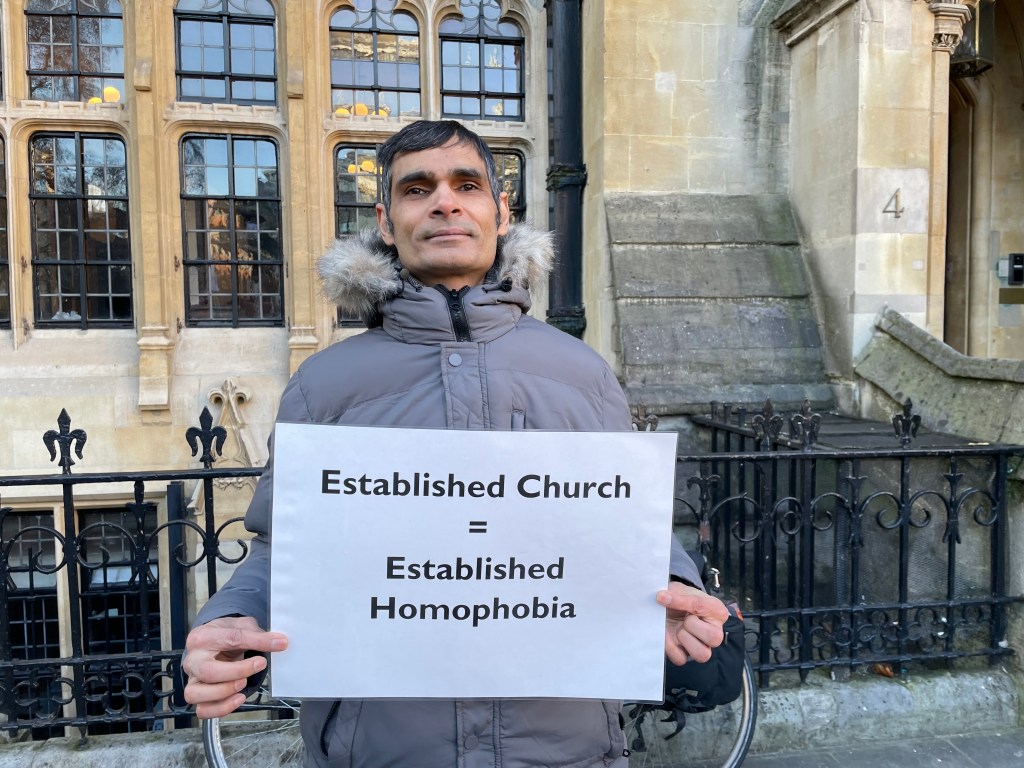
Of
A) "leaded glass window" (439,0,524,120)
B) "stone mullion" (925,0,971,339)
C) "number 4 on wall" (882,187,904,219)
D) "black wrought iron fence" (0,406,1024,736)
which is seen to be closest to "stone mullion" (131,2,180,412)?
"leaded glass window" (439,0,524,120)

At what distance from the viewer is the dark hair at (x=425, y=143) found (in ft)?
4.73

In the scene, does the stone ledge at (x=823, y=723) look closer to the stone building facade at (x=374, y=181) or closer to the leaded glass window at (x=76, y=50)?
the stone building facade at (x=374, y=181)

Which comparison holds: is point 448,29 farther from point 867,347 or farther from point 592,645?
point 592,645

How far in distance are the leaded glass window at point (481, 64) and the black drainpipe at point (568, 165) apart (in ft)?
2.06

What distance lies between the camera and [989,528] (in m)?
3.13

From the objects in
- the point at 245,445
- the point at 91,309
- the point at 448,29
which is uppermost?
the point at 448,29

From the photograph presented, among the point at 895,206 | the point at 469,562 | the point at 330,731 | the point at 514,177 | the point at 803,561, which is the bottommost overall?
the point at 803,561

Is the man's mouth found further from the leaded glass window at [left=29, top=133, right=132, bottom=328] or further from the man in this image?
the leaded glass window at [left=29, top=133, right=132, bottom=328]

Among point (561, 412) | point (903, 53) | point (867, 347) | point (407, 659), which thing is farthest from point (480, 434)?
point (903, 53)

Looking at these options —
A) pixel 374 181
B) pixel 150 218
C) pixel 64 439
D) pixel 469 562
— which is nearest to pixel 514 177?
pixel 374 181

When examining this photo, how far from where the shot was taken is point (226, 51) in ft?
21.3

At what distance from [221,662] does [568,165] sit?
5726mm

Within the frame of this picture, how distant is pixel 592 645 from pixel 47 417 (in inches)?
254

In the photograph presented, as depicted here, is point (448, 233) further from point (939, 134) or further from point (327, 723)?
point (939, 134)
